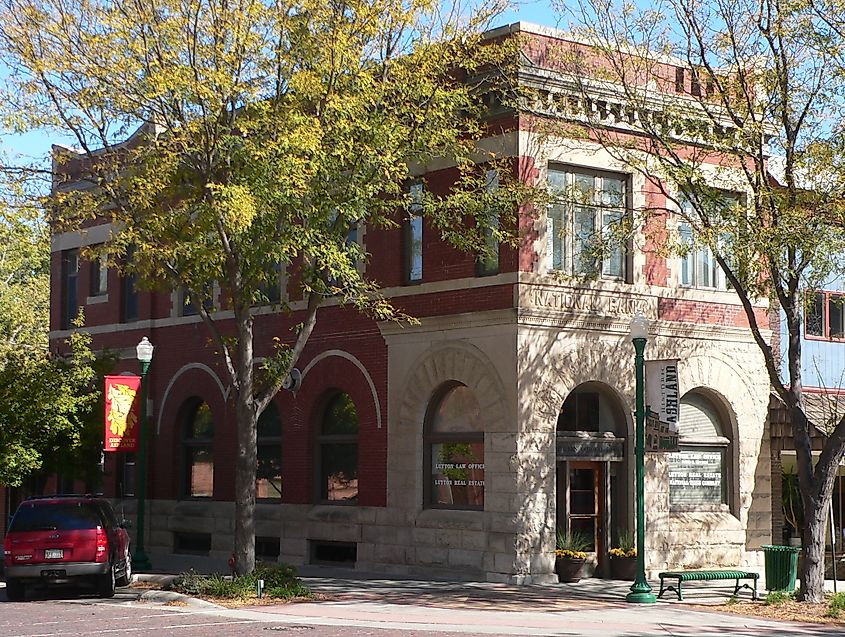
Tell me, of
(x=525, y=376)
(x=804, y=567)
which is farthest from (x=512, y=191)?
(x=804, y=567)

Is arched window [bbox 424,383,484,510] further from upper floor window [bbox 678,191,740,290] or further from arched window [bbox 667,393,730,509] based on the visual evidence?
upper floor window [bbox 678,191,740,290]

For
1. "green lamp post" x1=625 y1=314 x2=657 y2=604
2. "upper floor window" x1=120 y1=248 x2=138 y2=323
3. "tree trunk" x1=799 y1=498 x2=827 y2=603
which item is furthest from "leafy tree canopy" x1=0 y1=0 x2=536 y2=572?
"upper floor window" x1=120 y1=248 x2=138 y2=323

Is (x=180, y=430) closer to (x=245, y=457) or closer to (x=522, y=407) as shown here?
(x=245, y=457)

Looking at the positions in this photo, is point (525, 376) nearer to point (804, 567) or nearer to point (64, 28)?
point (804, 567)

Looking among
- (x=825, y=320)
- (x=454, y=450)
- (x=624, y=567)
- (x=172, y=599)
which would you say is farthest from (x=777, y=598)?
(x=825, y=320)

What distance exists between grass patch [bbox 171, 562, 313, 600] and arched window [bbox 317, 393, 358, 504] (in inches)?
230

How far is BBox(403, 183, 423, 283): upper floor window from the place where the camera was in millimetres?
26672

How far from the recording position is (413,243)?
2692 centimetres

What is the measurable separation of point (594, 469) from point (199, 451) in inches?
445

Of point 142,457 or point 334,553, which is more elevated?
point 142,457

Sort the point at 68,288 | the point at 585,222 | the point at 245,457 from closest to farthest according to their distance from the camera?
the point at 245,457, the point at 585,222, the point at 68,288

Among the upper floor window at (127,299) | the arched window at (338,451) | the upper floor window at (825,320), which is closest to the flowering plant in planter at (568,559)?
the arched window at (338,451)

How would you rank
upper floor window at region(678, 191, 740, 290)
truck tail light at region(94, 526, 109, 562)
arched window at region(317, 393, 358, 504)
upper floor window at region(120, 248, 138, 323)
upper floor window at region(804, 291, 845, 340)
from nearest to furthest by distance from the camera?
truck tail light at region(94, 526, 109, 562) → upper floor window at region(678, 191, 740, 290) → arched window at region(317, 393, 358, 504) → upper floor window at region(804, 291, 845, 340) → upper floor window at region(120, 248, 138, 323)

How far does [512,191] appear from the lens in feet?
78.6
